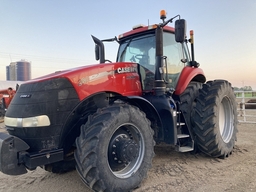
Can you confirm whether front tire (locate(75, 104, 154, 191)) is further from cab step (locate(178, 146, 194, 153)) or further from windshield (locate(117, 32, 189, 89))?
windshield (locate(117, 32, 189, 89))

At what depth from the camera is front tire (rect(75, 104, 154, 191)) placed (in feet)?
8.35

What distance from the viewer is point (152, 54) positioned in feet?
13.5

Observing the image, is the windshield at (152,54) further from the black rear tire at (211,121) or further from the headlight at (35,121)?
the headlight at (35,121)

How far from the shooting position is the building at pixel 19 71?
38.8m

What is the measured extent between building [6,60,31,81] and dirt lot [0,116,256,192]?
38.0m

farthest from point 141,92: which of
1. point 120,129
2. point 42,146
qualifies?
point 42,146

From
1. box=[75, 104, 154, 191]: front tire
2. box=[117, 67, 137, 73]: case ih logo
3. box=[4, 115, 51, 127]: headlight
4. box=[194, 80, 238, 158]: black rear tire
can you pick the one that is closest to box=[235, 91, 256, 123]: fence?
box=[194, 80, 238, 158]: black rear tire

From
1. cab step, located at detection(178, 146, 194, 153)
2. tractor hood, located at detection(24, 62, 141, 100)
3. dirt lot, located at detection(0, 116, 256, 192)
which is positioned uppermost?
tractor hood, located at detection(24, 62, 141, 100)

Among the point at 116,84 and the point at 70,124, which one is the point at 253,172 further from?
the point at 70,124

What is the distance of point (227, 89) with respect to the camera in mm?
4648

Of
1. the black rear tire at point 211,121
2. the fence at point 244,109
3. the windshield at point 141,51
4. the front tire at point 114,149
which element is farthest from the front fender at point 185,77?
the fence at point 244,109

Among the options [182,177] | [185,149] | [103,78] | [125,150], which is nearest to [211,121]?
[185,149]

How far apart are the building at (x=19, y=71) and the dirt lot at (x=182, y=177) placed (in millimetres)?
38024

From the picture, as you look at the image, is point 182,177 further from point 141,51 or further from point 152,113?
point 141,51
